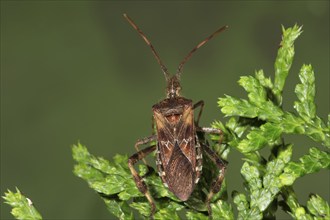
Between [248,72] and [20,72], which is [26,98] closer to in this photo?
[20,72]

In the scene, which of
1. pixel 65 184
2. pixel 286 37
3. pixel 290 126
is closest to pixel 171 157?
→ pixel 290 126

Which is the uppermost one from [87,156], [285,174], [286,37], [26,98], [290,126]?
[26,98]

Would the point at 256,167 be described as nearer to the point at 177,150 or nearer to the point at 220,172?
the point at 220,172

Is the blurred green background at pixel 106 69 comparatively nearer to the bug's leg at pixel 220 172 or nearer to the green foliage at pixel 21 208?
the bug's leg at pixel 220 172

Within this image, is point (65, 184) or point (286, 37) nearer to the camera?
point (286, 37)

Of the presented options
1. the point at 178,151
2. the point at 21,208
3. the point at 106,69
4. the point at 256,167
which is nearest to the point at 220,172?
the point at 256,167

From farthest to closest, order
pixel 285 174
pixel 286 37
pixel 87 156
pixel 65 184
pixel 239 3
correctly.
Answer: pixel 239 3 < pixel 65 184 < pixel 87 156 < pixel 286 37 < pixel 285 174
